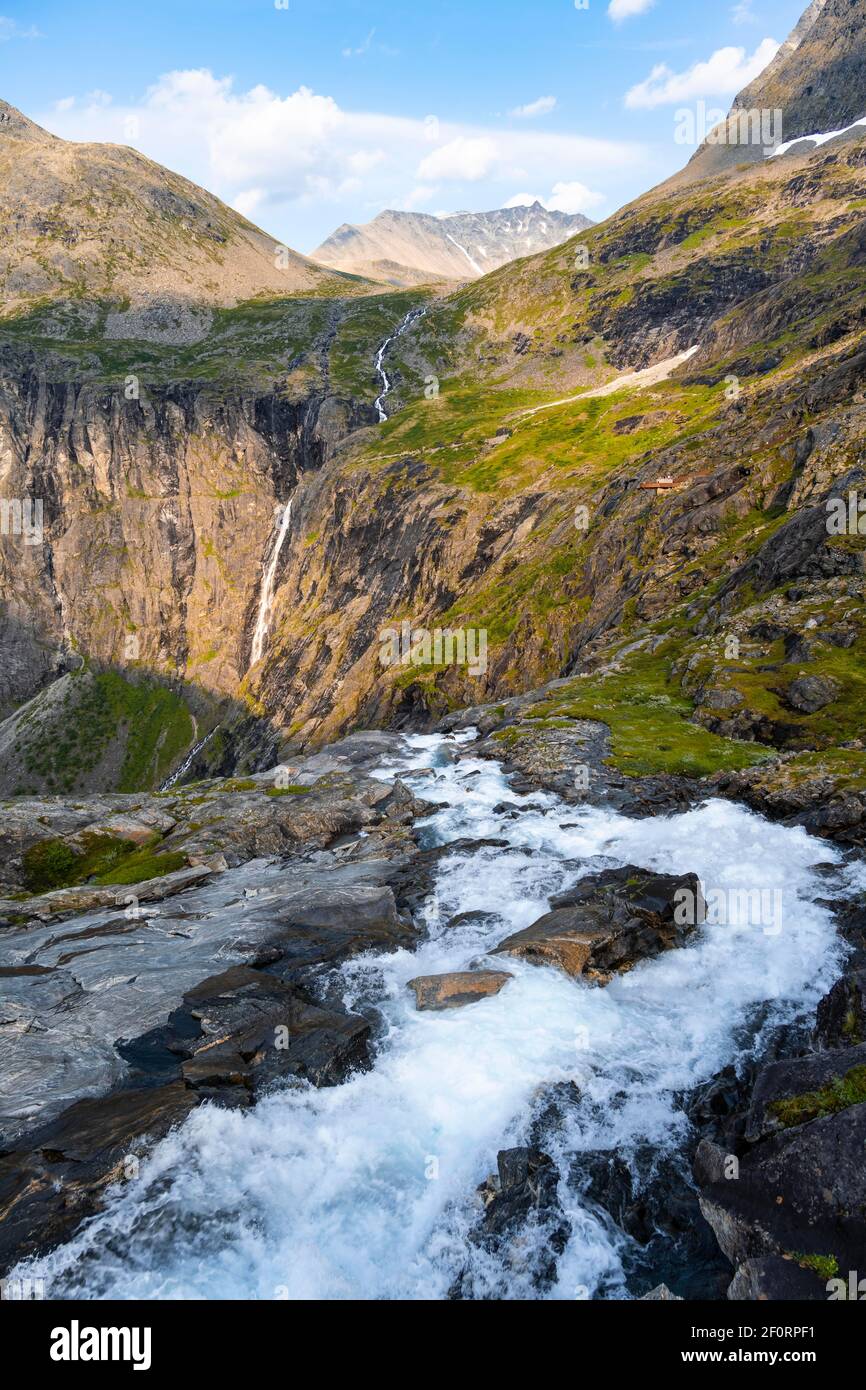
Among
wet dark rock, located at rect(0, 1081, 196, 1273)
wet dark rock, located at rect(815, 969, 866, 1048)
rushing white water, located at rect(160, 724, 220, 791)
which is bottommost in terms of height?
rushing white water, located at rect(160, 724, 220, 791)

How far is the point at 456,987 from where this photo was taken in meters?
22.1

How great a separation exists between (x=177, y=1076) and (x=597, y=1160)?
11.6m

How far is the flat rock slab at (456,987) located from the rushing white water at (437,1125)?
452 millimetres

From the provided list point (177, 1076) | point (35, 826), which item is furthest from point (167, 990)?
point (35, 826)

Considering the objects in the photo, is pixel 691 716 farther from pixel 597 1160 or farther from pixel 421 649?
pixel 421 649

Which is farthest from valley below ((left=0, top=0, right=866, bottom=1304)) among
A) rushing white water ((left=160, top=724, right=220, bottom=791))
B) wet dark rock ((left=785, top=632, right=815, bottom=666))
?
rushing white water ((left=160, top=724, right=220, bottom=791))

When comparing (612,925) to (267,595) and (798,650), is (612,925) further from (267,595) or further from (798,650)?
(267,595)

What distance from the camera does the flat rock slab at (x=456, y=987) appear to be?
21578mm

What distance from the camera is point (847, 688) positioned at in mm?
41969

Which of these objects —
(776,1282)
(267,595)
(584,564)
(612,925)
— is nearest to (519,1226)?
(776,1282)

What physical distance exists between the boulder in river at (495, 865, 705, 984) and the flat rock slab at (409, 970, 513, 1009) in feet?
5.68

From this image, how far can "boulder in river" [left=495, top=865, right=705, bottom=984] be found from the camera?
22.9 m

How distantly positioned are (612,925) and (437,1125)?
9860mm

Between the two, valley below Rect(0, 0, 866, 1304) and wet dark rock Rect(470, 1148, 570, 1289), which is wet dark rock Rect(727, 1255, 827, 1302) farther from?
wet dark rock Rect(470, 1148, 570, 1289)
